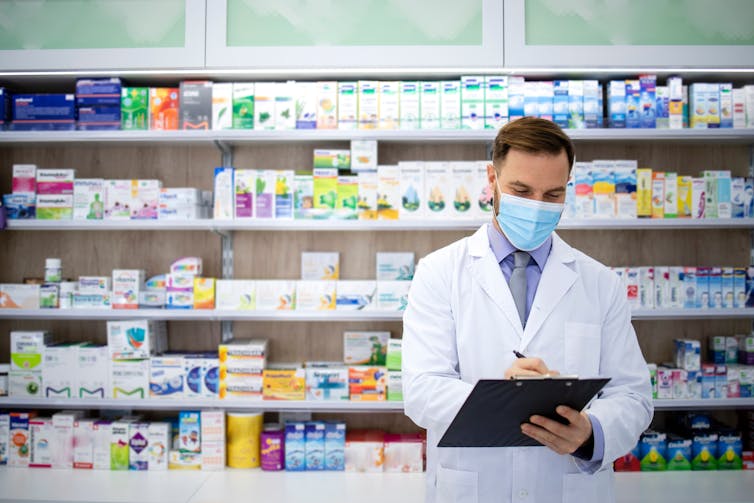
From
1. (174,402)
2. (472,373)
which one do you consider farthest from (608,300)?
(174,402)

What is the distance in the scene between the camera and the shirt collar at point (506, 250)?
1807 millimetres

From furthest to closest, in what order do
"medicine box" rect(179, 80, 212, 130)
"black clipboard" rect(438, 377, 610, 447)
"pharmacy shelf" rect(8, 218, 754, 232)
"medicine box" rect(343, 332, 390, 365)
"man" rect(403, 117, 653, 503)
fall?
"medicine box" rect(343, 332, 390, 365)
"medicine box" rect(179, 80, 212, 130)
"pharmacy shelf" rect(8, 218, 754, 232)
"man" rect(403, 117, 653, 503)
"black clipboard" rect(438, 377, 610, 447)

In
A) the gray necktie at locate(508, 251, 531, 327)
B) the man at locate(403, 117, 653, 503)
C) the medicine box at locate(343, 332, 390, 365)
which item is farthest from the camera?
the medicine box at locate(343, 332, 390, 365)

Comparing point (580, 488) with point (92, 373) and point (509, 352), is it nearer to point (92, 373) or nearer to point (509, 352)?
point (509, 352)

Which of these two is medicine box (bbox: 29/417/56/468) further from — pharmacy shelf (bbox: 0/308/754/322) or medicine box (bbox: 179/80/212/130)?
medicine box (bbox: 179/80/212/130)

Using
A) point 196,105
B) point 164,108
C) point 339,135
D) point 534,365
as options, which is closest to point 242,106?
point 196,105

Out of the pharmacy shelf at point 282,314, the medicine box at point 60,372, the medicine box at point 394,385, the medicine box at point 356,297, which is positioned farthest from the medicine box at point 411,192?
the medicine box at point 60,372

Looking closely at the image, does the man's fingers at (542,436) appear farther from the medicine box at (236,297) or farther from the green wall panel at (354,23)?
the green wall panel at (354,23)

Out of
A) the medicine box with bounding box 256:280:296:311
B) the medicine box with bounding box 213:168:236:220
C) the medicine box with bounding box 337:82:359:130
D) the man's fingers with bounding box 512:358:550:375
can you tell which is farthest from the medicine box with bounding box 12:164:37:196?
the man's fingers with bounding box 512:358:550:375

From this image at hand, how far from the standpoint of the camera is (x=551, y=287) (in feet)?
5.72

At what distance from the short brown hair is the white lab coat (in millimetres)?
352

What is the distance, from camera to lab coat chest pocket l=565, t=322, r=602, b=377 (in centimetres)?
169

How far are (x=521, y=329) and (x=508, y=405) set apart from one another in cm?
39

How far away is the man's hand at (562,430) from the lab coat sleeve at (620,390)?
10 cm
